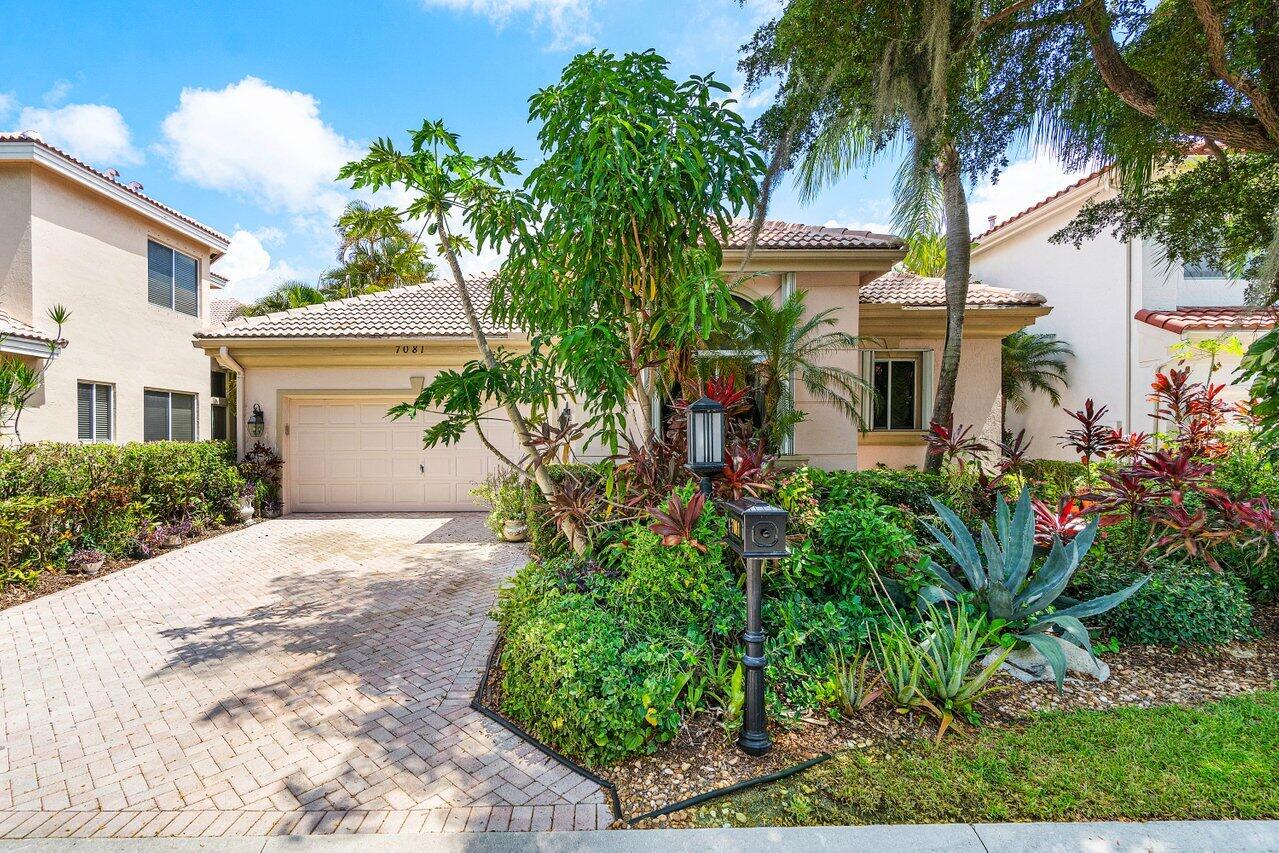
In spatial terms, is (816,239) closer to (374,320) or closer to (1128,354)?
(1128,354)

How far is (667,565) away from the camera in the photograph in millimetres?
3959

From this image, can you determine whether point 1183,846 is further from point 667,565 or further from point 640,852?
point 667,565

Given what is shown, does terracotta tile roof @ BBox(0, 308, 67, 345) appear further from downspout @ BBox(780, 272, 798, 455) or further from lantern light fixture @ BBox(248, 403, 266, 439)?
downspout @ BBox(780, 272, 798, 455)

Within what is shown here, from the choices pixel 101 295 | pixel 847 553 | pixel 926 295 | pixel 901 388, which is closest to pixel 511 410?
pixel 847 553

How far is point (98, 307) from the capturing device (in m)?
10.5

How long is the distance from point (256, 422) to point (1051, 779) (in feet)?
44.5

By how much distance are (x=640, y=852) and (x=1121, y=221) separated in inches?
428

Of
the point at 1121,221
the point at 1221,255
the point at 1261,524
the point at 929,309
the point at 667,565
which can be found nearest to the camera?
the point at 667,565

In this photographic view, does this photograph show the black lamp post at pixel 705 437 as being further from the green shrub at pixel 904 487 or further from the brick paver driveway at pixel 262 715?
the green shrub at pixel 904 487

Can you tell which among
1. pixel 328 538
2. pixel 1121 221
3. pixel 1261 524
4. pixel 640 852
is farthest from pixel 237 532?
pixel 1121 221

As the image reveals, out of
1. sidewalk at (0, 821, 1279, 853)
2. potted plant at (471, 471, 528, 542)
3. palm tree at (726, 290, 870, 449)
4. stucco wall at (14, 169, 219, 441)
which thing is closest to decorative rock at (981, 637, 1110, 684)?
sidewalk at (0, 821, 1279, 853)

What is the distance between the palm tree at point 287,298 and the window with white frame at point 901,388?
1680 cm

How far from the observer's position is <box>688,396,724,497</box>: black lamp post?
13.7 feet

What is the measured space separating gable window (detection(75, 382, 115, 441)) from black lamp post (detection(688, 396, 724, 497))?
12.6m
